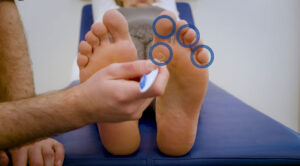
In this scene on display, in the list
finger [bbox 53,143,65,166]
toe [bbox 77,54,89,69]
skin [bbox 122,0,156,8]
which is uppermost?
skin [bbox 122,0,156,8]

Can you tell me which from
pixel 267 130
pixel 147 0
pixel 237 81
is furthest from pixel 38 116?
pixel 237 81

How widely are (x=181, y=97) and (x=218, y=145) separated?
0.53 feet

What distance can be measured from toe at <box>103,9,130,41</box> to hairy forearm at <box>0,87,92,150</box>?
185 millimetres

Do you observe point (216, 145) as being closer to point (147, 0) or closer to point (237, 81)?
point (147, 0)

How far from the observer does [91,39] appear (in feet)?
1.83

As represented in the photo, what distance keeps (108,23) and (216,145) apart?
0.41 meters

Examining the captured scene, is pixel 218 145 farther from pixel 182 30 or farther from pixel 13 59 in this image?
pixel 13 59

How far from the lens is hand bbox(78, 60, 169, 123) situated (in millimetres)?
369

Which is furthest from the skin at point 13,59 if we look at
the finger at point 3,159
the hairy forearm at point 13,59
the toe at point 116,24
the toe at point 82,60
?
the toe at point 116,24

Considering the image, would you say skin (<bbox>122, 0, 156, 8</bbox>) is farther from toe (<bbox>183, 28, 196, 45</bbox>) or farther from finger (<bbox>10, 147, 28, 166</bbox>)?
finger (<bbox>10, 147, 28, 166</bbox>)

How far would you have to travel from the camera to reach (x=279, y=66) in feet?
5.92

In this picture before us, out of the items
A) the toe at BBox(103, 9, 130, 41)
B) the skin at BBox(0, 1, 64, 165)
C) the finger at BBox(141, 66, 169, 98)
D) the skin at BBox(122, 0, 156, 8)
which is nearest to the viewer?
the finger at BBox(141, 66, 169, 98)

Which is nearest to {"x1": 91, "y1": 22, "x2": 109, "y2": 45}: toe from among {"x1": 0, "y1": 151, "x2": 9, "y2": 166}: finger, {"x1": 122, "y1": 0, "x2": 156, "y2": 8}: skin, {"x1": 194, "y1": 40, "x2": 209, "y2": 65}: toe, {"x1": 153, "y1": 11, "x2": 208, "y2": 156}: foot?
{"x1": 153, "y1": 11, "x2": 208, "y2": 156}: foot

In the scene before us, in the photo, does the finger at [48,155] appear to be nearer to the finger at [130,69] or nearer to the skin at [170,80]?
the skin at [170,80]
